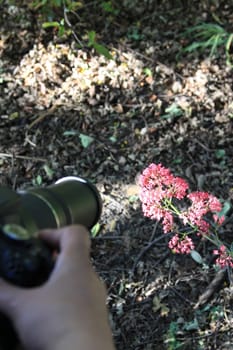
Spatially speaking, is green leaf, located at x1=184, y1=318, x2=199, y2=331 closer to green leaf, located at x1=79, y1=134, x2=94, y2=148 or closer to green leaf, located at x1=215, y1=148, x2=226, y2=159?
green leaf, located at x1=215, y1=148, x2=226, y2=159

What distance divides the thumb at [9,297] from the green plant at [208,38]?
1.78 m

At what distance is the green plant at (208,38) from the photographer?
2.52 metres

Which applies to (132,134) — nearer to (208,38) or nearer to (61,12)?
(208,38)

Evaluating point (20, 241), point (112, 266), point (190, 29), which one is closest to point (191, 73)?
point (190, 29)

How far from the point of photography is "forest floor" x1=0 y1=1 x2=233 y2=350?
1.97 meters

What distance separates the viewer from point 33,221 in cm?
105

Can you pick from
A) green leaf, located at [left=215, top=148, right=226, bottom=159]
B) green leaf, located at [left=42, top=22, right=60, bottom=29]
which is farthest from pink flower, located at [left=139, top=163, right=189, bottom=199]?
green leaf, located at [left=42, top=22, right=60, bottom=29]

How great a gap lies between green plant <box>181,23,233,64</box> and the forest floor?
1.4 inches

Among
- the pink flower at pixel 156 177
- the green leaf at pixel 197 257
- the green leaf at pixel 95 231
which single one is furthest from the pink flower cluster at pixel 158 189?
the green leaf at pixel 95 231

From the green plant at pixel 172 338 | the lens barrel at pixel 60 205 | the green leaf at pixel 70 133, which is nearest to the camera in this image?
the lens barrel at pixel 60 205

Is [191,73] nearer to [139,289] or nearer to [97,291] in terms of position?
[139,289]

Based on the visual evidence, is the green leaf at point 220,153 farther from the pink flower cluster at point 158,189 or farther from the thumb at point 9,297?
the thumb at point 9,297

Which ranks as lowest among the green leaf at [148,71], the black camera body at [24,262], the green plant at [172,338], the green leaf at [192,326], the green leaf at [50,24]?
the green plant at [172,338]

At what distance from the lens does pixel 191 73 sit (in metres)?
2.50
